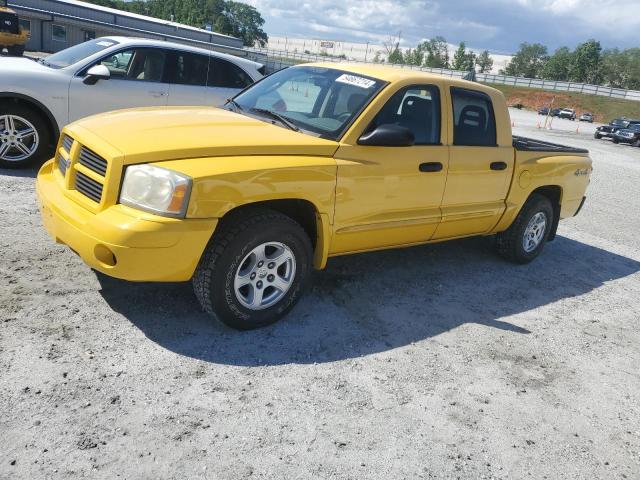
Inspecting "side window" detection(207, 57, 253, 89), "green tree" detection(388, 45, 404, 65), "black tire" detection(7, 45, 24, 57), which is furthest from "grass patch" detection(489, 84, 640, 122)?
"side window" detection(207, 57, 253, 89)

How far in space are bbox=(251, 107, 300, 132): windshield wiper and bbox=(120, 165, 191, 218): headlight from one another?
1.22m

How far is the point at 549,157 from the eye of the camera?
5992mm

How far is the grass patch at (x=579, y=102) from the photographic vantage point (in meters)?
66.4

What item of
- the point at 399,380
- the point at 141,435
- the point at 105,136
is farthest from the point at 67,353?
the point at 399,380

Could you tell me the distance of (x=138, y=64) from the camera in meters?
7.45

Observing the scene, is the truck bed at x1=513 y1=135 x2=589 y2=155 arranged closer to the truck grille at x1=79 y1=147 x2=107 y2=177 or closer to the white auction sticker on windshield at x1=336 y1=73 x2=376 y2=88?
the white auction sticker on windshield at x1=336 y1=73 x2=376 y2=88

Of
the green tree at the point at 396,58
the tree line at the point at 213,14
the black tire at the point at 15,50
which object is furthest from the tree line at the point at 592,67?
the black tire at the point at 15,50

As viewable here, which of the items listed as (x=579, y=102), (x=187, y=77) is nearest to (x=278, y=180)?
(x=187, y=77)

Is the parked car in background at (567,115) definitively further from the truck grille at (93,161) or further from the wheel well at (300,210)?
the truck grille at (93,161)

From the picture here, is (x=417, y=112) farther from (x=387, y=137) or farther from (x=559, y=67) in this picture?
(x=559, y=67)

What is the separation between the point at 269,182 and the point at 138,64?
4780 millimetres

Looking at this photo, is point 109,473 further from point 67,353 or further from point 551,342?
point 551,342

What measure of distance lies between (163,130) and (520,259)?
4.15m

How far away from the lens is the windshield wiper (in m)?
4.26
